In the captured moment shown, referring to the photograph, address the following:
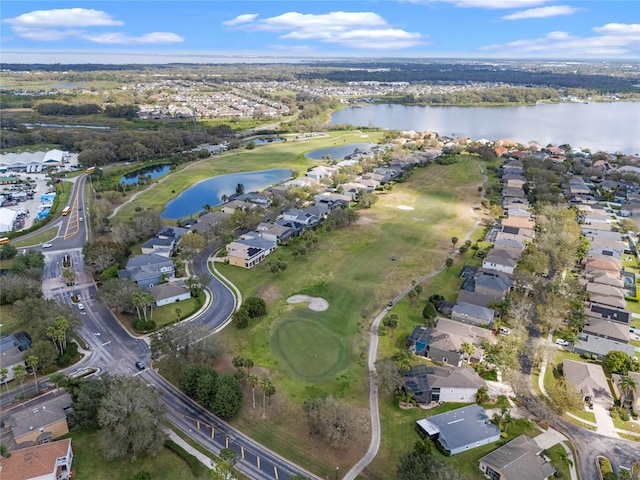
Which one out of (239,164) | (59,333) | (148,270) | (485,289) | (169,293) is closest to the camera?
(59,333)

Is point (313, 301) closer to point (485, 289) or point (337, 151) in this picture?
point (485, 289)

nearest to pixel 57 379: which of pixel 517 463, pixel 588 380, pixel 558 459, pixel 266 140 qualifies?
pixel 517 463

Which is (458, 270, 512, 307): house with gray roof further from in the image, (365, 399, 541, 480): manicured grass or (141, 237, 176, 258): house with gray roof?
(141, 237, 176, 258): house with gray roof

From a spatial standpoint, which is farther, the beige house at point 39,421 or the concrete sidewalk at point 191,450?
the beige house at point 39,421

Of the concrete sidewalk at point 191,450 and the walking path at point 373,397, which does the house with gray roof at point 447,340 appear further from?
the concrete sidewalk at point 191,450

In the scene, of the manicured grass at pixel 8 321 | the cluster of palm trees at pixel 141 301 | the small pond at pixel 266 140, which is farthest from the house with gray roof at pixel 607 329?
the small pond at pixel 266 140

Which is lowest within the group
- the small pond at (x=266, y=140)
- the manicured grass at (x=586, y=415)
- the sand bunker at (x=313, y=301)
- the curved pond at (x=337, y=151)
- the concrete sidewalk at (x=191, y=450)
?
the concrete sidewalk at (x=191, y=450)

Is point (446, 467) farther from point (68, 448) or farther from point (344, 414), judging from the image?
point (68, 448)

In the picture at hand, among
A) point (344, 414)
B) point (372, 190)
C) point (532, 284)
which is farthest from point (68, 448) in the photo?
point (372, 190)
